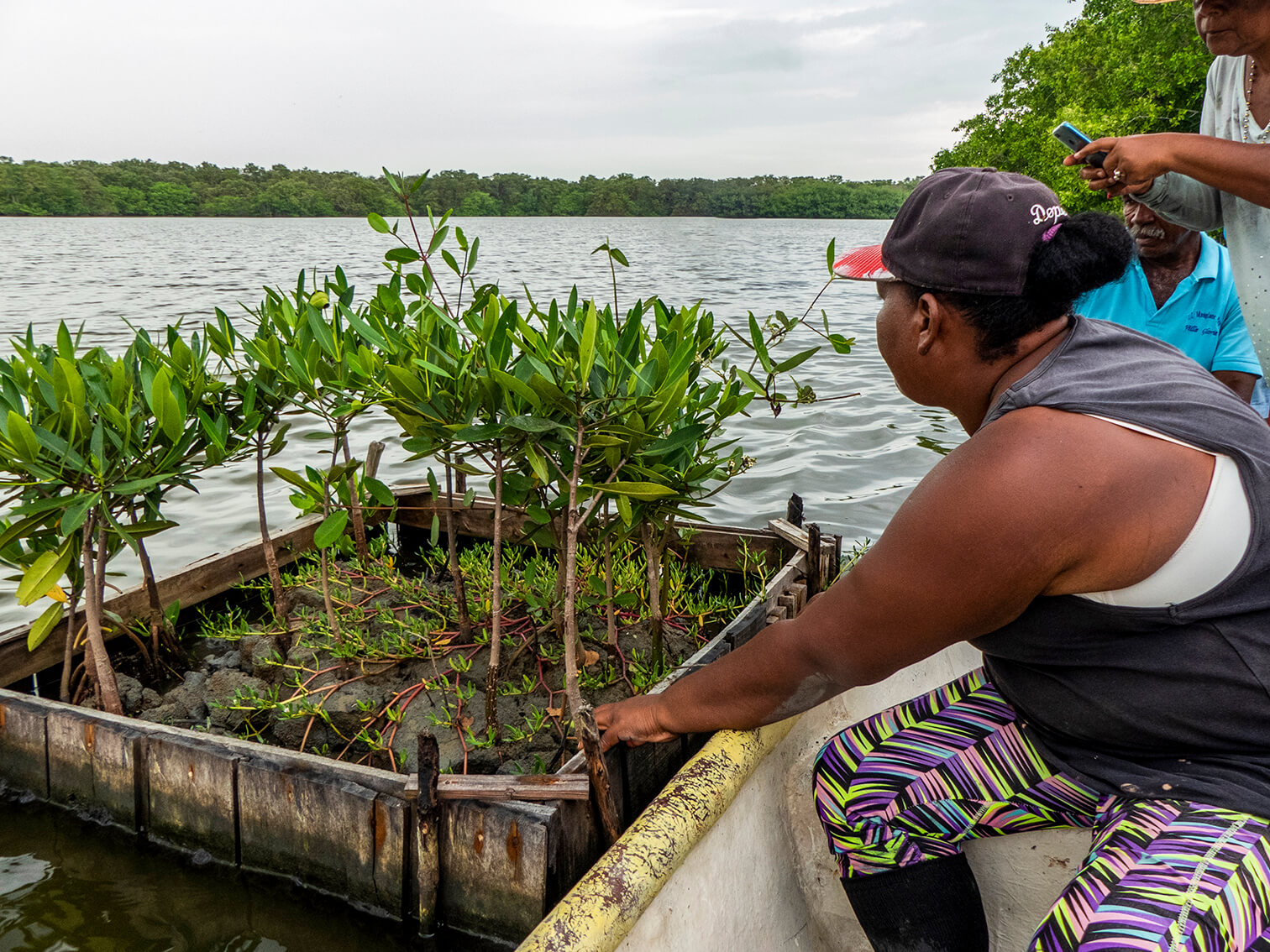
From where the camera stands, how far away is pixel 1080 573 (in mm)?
1316

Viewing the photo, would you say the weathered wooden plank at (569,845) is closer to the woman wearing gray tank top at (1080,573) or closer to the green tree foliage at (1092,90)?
the woman wearing gray tank top at (1080,573)

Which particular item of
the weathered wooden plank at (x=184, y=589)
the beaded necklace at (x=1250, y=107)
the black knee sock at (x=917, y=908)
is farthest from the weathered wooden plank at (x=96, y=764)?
the beaded necklace at (x=1250, y=107)

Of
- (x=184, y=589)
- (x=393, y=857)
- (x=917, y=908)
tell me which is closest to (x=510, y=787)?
(x=393, y=857)

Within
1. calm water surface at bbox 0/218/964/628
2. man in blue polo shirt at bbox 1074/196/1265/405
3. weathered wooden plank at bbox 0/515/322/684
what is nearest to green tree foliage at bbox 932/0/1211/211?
calm water surface at bbox 0/218/964/628

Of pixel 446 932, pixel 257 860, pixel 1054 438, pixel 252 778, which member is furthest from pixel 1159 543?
pixel 257 860

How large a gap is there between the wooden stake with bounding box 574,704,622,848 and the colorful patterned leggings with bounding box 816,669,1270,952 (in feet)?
1.53

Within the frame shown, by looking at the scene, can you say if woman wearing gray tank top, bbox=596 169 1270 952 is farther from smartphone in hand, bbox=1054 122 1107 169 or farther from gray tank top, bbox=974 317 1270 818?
smartphone in hand, bbox=1054 122 1107 169

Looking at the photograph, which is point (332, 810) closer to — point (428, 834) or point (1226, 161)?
→ point (428, 834)

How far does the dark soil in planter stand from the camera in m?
2.75

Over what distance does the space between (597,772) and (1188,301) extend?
2.55 meters

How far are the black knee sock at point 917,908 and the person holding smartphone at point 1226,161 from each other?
1662 millimetres

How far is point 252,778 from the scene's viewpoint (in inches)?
91.0

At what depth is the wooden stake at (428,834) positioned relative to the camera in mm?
1967

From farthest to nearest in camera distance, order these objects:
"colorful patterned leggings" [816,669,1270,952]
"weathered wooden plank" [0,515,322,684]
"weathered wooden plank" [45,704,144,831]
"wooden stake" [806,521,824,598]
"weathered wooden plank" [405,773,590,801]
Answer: "wooden stake" [806,521,824,598], "weathered wooden plank" [0,515,322,684], "weathered wooden plank" [45,704,144,831], "weathered wooden plank" [405,773,590,801], "colorful patterned leggings" [816,669,1270,952]
